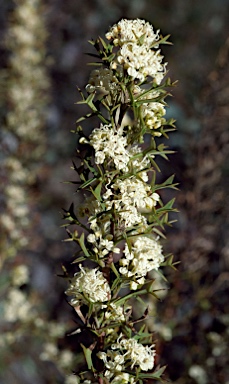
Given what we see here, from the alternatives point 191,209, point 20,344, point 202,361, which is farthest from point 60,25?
point 202,361

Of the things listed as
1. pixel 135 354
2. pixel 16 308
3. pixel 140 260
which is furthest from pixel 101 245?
pixel 16 308

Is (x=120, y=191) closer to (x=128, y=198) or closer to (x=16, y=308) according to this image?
(x=128, y=198)

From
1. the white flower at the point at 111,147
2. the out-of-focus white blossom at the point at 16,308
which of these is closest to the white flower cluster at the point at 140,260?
the white flower at the point at 111,147

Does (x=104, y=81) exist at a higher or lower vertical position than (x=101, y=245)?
higher

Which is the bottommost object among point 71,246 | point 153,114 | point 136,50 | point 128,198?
point 71,246

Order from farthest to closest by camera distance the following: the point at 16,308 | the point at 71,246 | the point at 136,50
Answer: the point at 71,246 < the point at 16,308 < the point at 136,50

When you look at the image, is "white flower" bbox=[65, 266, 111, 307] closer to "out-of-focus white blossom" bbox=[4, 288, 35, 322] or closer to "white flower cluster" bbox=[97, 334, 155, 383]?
"white flower cluster" bbox=[97, 334, 155, 383]

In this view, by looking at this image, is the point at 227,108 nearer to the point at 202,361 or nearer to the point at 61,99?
the point at 202,361
